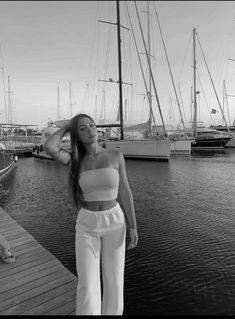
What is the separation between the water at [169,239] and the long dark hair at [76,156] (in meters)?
2.74

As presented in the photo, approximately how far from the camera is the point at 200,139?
4031 cm

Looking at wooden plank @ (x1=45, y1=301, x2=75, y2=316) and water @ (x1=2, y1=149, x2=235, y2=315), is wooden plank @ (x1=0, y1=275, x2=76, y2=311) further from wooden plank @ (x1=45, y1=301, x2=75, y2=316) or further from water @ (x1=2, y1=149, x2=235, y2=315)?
water @ (x1=2, y1=149, x2=235, y2=315)

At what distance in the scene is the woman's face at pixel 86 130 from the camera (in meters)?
2.15

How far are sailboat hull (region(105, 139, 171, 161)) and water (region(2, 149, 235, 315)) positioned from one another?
367 inches

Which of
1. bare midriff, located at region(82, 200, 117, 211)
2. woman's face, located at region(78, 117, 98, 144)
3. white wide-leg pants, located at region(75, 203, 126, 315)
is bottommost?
white wide-leg pants, located at region(75, 203, 126, 315)

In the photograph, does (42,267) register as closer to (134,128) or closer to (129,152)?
(129,152)

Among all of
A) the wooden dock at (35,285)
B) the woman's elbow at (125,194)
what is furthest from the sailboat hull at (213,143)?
the woman's elbow at (125,194)

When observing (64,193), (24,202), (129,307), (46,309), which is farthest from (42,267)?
(64,193)

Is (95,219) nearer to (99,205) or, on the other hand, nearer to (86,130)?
(99,205)

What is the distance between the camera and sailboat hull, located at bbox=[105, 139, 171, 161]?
22938mm

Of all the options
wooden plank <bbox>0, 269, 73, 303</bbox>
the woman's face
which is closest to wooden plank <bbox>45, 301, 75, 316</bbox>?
wooden plank <bbox>0, 269, 73, 303</bbox>

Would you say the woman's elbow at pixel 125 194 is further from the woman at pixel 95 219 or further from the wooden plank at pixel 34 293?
the wooden plank at pixel 34 293

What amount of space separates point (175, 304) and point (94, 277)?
270 centimetres

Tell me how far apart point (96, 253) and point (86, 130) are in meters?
1.07
